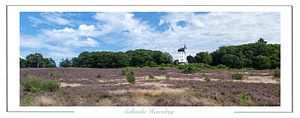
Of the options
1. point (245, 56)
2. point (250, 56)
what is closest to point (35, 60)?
point (245, 56)

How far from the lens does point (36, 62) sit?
12414mm

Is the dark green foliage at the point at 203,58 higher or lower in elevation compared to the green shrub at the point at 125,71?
higher

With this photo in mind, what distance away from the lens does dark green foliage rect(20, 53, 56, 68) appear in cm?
1211

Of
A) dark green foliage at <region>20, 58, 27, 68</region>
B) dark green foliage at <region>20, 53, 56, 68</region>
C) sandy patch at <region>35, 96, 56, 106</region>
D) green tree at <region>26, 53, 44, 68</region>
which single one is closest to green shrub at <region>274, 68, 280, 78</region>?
sandy patch at <region>35, 96, 56, 106</region>

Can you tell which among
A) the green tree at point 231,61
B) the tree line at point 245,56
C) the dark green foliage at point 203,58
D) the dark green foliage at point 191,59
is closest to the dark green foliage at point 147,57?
the dark green foliage at point 191,59

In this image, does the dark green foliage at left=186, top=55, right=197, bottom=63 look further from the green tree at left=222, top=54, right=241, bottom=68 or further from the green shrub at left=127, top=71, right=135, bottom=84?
the green shrub at left=127, top=71, right=135, bottom=84

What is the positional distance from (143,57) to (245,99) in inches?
100

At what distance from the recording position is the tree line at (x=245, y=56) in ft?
41.1

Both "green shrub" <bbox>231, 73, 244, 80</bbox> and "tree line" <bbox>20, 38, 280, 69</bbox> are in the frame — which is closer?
"tree line" <bbox>20, 38, 280, 69</bbox>

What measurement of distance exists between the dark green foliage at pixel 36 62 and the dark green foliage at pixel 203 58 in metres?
3.39
